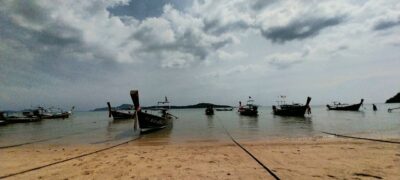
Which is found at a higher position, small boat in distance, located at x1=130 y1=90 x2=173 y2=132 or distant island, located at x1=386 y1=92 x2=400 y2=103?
distant island, located at x1=386 y1=92 x2=400 y2=103

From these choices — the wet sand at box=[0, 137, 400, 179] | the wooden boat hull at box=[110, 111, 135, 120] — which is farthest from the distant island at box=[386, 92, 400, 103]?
the wet sand at box=[0, 137, 400, 179]

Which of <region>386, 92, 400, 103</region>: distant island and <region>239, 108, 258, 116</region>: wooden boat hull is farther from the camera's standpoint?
<region>386, 92, 400, 103</region>: distant island

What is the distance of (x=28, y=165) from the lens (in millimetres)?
9766

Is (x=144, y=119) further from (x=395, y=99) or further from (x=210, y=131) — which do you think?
(x=395, y=99)

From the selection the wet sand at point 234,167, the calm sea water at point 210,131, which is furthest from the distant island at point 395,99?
the wet sand at point 234,167

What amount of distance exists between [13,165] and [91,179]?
15.4 ft

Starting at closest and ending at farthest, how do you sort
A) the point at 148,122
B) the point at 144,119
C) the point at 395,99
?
the point at 144,119
the point at 148,122
the point at 395,99

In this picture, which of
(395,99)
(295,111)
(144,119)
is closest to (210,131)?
(144,119)

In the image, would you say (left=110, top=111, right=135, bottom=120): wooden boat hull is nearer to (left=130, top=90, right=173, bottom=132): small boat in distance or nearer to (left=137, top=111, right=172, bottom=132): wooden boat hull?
(left=130, top=90, right=173, bottom=132): small boat in distance

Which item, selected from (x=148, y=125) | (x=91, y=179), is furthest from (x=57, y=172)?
(x=148, y=125)

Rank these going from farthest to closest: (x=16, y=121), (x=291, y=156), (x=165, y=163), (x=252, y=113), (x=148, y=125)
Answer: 1. (x=252, y=113)
2. (x=16, y=121)
3. (x=148, y=125)
4. (x=291, y=156)
5. (x=165, y=163)

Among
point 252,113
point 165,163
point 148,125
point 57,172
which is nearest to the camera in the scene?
point 57,172

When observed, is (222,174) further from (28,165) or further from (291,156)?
(28,165)

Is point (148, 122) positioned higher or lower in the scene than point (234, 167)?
higher
